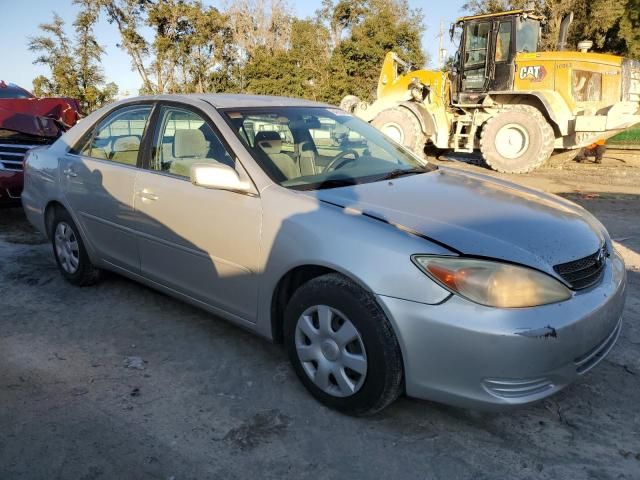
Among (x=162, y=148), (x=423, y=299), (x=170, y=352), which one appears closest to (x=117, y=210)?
(x=162, y=148)

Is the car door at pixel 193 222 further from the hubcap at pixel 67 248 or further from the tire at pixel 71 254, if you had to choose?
the hubcap at pixel 67 248

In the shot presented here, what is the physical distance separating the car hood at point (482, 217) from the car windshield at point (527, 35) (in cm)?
874

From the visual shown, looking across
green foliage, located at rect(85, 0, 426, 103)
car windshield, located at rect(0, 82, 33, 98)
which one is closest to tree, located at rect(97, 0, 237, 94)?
green foliage, located at rect(85, 0, 426, 103)

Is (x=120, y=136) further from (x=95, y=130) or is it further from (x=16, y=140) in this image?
(x=16, y=140)

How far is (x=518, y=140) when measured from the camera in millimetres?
11125

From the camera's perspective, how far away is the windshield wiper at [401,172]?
332 cm

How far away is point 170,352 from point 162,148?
1.34 metres

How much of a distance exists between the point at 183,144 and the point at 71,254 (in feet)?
5.22

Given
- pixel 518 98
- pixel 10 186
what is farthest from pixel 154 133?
pixel 518 98

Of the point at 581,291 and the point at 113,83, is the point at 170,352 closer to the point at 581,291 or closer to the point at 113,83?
the point at 581,291

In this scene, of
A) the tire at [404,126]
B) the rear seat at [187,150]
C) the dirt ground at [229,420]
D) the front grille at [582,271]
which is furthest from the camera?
the tire at [404,126]

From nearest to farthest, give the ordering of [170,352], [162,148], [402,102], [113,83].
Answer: [170,352] → [162,148] → [402,102] → [113,83]

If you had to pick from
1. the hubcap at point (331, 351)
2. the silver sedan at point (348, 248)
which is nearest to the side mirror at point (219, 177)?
the silver sedan at point (348, 248)

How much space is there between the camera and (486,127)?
11.4 metres
